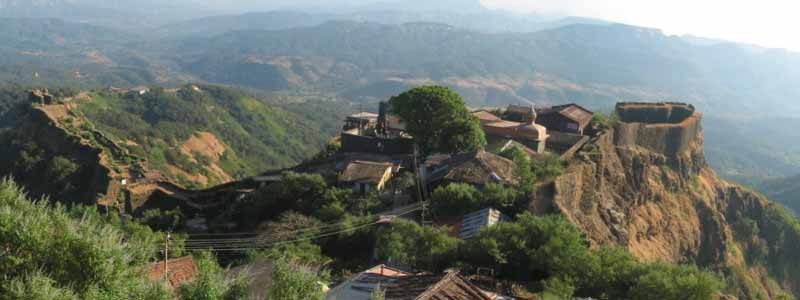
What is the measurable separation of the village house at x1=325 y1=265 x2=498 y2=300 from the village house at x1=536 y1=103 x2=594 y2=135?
87.3 feet

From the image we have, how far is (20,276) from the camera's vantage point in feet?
29.5

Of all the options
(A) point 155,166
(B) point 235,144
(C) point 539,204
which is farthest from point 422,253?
(B) point 235,144

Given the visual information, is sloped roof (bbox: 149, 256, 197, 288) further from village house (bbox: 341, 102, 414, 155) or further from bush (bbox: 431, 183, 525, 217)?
village house (bbox: 341, 102, 414, 155)

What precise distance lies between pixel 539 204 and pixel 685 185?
Answer: 20541mm

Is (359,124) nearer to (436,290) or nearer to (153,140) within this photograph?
(436,290)

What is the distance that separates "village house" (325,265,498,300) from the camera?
37.9 feet

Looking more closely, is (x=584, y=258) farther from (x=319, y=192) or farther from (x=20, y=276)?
(x=319, y=192)

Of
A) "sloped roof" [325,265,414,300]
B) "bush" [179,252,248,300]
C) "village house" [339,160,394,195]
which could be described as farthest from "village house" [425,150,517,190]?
"bush" [179,252,248,300]

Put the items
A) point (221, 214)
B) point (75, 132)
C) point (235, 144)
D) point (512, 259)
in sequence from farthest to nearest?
point (235, 144), point (75, 132), point (221, 214), point (512, 259)

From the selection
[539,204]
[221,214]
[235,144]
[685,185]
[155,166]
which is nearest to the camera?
[539,204]

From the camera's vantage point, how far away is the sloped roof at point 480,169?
26.3m

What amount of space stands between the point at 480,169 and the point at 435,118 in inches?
306

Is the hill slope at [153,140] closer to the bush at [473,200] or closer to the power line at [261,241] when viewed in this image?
the power line at [261,241]

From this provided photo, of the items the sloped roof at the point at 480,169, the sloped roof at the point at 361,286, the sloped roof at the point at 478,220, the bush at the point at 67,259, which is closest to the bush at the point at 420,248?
the sloped roof at the point at 478,220
